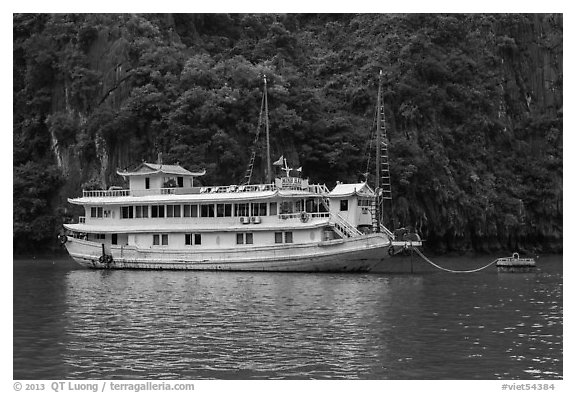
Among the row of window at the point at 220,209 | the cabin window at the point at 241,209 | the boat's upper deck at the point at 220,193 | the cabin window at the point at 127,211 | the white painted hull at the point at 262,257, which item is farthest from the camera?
the cabin window at the point at 127,211

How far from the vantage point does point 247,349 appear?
63.9ft

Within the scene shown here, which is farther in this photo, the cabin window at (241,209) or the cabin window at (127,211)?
the cabin window at (127,211)

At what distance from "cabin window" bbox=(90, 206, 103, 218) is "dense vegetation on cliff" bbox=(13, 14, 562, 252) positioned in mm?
8720

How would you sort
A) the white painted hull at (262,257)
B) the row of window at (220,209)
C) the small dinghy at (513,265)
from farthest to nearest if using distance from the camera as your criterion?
the row of window at (220,209), the small dinghy at (513,265), the white painted hull at (262,257)

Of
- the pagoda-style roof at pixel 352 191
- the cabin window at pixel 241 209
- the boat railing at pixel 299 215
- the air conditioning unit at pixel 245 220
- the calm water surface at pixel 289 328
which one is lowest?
the calm water surface at pixel 289 328

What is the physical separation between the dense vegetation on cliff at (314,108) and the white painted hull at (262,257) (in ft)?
34.8

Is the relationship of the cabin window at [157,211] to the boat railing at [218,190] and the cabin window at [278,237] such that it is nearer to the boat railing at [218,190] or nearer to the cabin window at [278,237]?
the boat railing at [218,190]

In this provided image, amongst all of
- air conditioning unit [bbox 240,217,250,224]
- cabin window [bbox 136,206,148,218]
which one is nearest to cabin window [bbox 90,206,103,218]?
cabin window [bbox 136,206,148,218]

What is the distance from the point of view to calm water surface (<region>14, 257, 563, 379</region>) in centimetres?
1762

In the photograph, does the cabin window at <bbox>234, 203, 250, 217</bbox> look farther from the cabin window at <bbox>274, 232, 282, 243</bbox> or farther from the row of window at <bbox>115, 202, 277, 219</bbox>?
the cabin window at <bbox>274, 232, 282, 243</bbox>

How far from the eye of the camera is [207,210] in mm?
40250

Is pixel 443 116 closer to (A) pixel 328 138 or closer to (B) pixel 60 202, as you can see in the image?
(A) pixel 328 138

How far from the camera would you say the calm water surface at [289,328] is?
1762 centimetres

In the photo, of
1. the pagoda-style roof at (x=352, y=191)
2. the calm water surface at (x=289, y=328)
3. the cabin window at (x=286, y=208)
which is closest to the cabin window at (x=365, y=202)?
the pagoda-style roof at (x=352, y=191)
